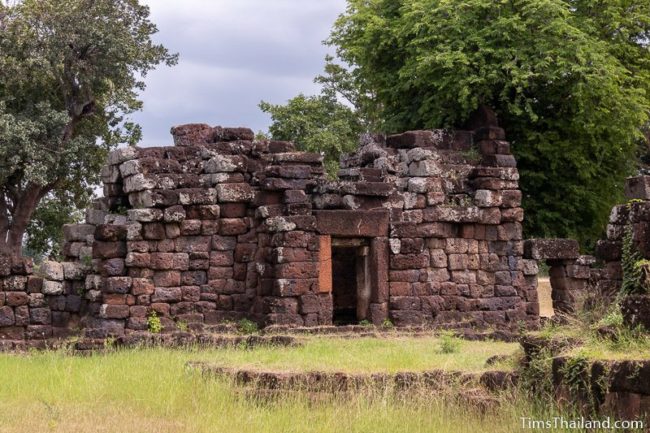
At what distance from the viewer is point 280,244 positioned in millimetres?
18609

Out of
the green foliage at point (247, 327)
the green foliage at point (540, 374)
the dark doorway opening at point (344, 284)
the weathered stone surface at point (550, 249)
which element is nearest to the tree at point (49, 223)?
the dark doorway opening at point (344, 284)

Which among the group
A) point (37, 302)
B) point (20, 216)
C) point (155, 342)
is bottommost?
point (155, 342)

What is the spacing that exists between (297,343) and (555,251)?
8713mm

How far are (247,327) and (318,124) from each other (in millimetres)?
19747

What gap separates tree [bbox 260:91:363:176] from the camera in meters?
35.6

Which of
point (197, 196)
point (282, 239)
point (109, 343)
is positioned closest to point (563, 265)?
point (282, 239)

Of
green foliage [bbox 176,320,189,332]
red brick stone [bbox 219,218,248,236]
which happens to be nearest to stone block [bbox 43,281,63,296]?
green foliage [bbox 176,320,189,332]

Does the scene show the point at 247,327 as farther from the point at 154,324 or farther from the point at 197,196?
the point at 197,196

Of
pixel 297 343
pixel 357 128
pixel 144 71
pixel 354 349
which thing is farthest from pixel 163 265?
pixel 357 128

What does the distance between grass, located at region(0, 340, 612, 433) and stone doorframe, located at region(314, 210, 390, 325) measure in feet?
23.6

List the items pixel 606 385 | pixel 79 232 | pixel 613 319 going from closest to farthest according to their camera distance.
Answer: pixel 606 385, pixel 613 319, pixel 79 232

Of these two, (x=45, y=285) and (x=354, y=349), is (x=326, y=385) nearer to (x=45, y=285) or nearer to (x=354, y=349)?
(x=354, y=349)

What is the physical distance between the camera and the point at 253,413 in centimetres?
1007

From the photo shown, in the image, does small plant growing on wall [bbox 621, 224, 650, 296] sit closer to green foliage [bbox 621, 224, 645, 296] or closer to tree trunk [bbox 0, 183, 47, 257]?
green foliage [bbox 621, 224, 645, 296]
